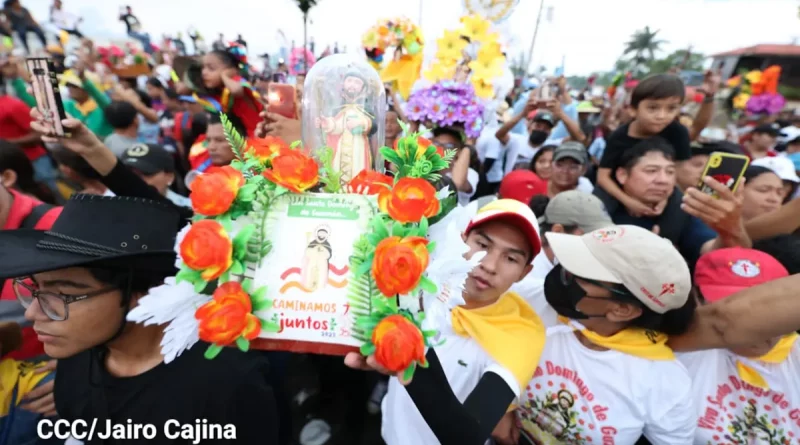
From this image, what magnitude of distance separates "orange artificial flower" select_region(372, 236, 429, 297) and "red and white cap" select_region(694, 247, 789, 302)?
5.32 feet

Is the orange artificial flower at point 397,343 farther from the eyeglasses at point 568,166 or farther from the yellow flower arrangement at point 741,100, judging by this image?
the yellow flower arrangement at point 741,100

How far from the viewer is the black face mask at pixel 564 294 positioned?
5.64 ft

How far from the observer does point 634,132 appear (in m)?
3.23

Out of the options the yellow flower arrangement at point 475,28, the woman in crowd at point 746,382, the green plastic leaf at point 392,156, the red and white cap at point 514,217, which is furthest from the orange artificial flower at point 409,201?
the yellow flower arrangement at point 475,28

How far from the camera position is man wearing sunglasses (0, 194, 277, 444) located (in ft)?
4.43

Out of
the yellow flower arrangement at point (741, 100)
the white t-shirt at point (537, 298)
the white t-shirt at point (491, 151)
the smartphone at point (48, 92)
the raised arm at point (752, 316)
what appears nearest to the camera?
the raised arm at point (752, 316)

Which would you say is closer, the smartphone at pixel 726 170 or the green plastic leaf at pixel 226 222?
the green plastic leaf at pixel 226 222

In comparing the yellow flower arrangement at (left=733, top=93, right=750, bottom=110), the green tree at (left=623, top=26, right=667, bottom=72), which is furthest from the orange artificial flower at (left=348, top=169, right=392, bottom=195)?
the green tree at (left=623, top=26, right=667, bottom=72)

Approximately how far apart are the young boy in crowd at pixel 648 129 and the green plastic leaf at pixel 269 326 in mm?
2842

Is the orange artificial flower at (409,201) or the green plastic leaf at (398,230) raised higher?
the orange artificial flower at (409,201)

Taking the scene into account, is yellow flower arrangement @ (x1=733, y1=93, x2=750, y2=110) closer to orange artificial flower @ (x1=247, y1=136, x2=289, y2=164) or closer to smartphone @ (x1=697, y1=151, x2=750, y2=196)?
smartphone @ (x1=697, y1=151, x2=750, y2=196)

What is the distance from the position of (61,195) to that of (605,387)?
5.01m

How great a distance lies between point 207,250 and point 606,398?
1.68 metres

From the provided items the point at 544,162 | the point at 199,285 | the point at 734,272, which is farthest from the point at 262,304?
the point at 544,162
